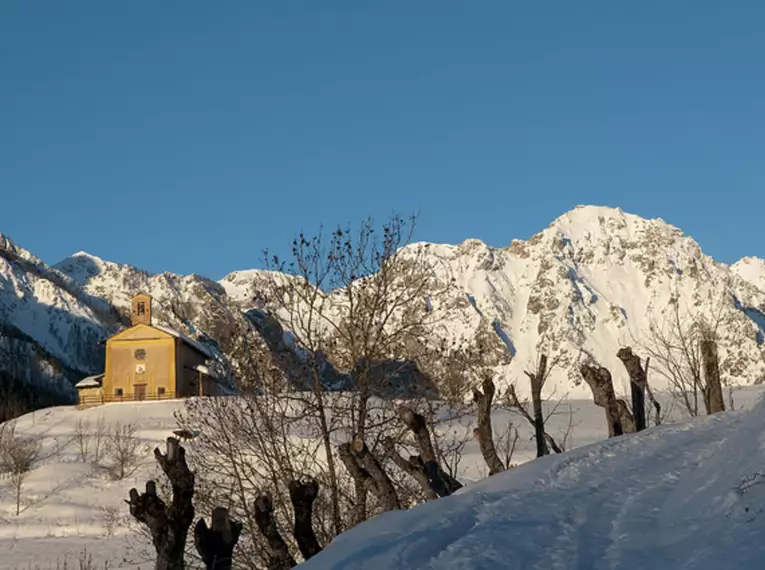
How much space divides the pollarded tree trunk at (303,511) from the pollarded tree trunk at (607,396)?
14.9ft

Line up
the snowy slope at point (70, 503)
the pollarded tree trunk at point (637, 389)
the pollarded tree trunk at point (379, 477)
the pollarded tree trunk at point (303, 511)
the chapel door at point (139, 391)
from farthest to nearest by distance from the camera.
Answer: the chapel door at point (139, 391), the snowy slope at point (70, 503), the pollarded tree trunk at point (637, 389), the pollarded tree trunk at point (379, 477), the pollarded tree trunk at point (303, 511)

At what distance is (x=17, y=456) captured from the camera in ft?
133

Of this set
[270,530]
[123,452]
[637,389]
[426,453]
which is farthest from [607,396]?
[123,452]

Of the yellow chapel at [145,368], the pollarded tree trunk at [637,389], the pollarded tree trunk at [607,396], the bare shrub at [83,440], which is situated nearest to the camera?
the pollarded tree trunk at [607,396]

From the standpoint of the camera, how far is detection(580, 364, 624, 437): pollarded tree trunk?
39.1 feet

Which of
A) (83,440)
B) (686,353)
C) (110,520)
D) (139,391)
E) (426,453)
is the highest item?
(139,391)

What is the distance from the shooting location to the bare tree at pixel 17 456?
3900 cm

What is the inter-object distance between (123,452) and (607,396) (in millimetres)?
30783

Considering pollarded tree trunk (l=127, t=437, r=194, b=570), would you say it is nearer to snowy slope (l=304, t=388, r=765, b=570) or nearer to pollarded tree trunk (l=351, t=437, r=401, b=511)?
pollarded tree trunk (l=351, t=437, r=401, b=511)

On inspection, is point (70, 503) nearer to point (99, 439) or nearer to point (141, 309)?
point (99, 439)


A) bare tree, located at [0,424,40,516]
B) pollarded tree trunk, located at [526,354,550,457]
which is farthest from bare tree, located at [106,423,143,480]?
pollarded tree trunk, located at [526,354,550,457]

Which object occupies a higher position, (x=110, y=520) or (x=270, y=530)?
(x=110, y=520)

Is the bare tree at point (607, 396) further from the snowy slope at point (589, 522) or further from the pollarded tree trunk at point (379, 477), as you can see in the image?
the snowy slope at point (589, 522)

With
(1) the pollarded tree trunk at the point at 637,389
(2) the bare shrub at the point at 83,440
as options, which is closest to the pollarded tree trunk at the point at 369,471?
(1) the pollarded tree trunk at the point at 637,389
